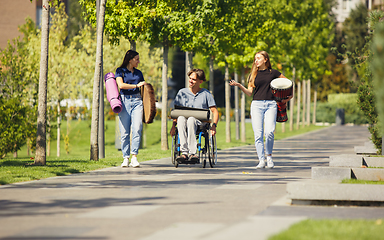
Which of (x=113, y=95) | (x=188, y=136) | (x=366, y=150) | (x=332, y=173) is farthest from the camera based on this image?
(x=366, y=150)

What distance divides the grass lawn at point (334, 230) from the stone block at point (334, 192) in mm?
1025

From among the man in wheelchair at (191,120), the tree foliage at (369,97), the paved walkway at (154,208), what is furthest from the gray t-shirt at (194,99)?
the tree foliage at (369,97)

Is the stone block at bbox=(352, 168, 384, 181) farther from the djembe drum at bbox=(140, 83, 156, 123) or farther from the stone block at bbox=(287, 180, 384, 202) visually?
the djembe drum at bbox=(140, 83, 156, 123)

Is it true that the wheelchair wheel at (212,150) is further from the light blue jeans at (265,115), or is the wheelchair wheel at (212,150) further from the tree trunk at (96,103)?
the tree trunk at (96,103)

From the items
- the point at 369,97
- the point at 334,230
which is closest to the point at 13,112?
the point at 369,97

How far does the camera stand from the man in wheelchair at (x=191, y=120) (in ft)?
35.9

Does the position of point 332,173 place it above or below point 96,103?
below

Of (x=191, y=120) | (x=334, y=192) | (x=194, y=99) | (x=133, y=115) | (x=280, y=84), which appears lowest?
(x=334, y=192)

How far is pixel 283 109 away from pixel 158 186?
157 inches

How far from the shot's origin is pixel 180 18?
16.8m

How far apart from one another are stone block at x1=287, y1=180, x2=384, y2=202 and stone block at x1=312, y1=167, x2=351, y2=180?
180cm

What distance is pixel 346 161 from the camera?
32.9 feet

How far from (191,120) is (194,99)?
72 cm

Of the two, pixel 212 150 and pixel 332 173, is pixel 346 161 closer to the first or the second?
pixel 332 173
